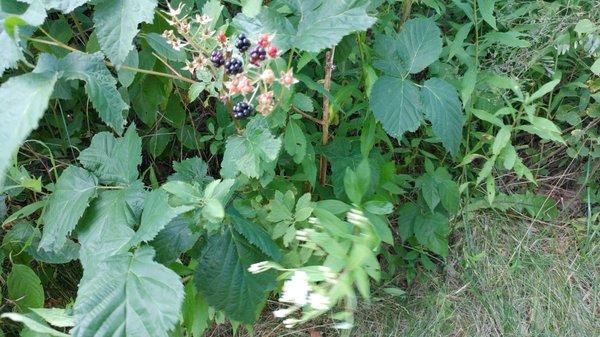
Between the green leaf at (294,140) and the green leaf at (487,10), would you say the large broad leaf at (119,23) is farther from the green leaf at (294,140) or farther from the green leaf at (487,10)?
the green leaf at (487,10)

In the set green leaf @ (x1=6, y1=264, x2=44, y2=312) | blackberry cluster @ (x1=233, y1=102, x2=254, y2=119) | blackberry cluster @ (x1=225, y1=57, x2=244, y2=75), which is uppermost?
blackberry cluster @ (x1=225, y1=57, x2=244, y2=75)

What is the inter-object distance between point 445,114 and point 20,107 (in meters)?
0.86

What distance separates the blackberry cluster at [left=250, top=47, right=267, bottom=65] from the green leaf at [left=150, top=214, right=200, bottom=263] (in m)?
0.34

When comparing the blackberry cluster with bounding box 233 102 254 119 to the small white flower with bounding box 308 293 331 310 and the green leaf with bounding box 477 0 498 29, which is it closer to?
the small white flower with bounding box 308 293 331 310

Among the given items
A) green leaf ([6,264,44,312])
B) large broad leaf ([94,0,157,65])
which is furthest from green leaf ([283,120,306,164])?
green leaf ([6,264,44,312])

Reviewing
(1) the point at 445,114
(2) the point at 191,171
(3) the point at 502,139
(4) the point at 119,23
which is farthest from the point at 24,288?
(3) the point at 502,139

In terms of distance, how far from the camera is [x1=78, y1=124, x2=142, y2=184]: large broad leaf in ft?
3.93

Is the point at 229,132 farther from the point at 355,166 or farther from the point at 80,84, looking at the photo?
the point at 80,84

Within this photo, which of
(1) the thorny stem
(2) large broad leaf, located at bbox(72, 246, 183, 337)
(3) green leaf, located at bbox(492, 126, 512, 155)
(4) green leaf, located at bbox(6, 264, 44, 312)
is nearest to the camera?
(2) large broad leaf, located at bbox(72, 246, 183, 337)

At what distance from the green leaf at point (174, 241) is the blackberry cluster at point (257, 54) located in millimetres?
344

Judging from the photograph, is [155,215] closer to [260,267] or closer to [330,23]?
[260,267]

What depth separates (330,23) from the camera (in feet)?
3.52

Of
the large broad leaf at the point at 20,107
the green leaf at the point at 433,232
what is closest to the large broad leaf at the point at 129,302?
the large broad leaf at the point at 20,107

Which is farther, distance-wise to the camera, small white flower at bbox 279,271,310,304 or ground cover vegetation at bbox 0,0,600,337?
ground cover vegetation at bbox 0,0,600,337
